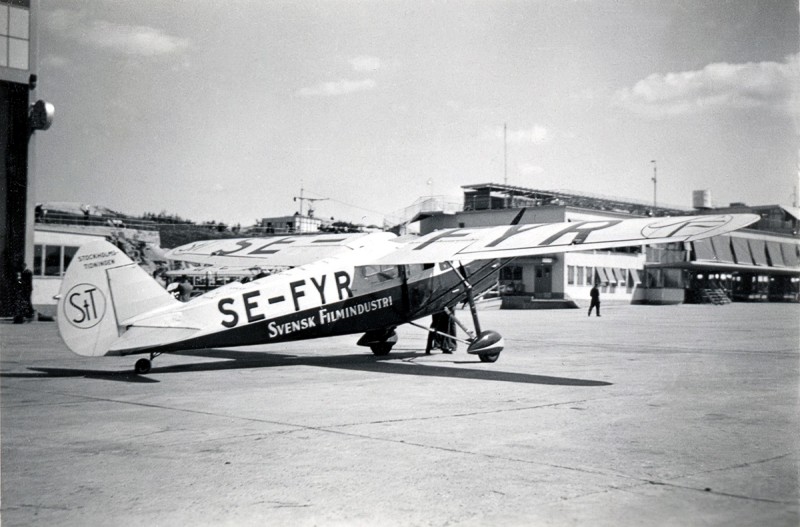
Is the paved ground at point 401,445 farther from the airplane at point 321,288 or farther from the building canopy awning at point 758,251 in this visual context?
the building canopy awning at point 758,251

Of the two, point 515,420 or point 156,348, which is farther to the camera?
point 156,348

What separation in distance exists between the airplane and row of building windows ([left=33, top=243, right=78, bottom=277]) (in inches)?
843

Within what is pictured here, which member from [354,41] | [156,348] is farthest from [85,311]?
[354,41]

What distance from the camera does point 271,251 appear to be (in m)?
17.8

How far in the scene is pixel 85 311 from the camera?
11.1 meters

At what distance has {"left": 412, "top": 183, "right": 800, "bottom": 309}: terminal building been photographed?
56156 millimetres

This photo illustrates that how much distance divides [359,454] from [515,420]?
7.67 feet

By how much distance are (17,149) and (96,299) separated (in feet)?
64.2

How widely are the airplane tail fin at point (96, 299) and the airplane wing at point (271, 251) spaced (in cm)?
603

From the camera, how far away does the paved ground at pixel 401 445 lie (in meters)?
4.89

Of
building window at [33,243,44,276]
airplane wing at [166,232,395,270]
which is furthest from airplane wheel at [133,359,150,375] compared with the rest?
building window at [33,243,44,276]

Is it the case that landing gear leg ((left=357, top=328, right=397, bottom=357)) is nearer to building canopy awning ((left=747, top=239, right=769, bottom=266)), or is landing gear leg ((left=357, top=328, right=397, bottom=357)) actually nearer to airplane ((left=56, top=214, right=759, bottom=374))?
airplane ((left=56, top=214, right=759, bottom=374))

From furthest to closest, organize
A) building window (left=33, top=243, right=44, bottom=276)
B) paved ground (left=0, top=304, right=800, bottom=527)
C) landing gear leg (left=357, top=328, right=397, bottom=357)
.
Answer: building window (left=33, top=243, right=44, bottom=276) → landing gear leg (left=357, top=328, right=397, bottom=357) → paved ground (left=0, top=304, right=800, bottom=527)

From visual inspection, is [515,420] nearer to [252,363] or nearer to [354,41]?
[354,41]
